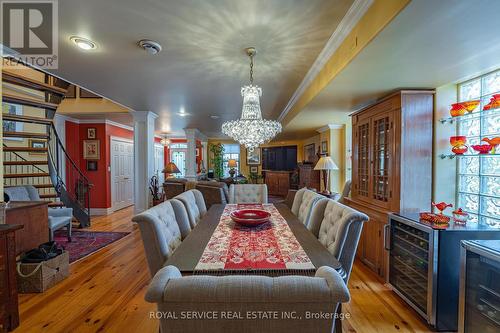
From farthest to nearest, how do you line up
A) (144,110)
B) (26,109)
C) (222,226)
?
(144,110)
(26,109)
(222,226)

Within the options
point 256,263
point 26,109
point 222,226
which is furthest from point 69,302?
point 26,109

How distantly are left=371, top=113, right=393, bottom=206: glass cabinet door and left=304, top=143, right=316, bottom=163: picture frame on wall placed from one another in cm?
412

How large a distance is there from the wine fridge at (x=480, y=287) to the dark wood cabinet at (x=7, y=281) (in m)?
3.45

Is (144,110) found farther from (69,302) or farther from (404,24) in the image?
(404,24)

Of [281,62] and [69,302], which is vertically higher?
[281,62]

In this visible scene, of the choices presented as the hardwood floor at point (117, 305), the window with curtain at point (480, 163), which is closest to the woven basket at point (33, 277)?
the hardwood floor at point (117, 305)

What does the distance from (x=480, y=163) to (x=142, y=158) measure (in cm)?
547

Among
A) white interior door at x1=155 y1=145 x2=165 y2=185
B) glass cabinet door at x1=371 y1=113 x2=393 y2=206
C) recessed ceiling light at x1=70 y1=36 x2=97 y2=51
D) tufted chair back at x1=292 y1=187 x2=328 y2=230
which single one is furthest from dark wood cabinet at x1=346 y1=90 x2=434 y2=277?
white interior door at x1=155 y1=145 x2=165 y2=185

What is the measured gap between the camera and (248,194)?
12.8 feet

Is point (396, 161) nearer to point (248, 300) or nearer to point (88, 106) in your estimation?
point (248, 300)

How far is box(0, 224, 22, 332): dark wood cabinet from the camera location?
1.83m

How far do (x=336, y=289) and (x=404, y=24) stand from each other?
155cm

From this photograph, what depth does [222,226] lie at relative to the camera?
7.11ft

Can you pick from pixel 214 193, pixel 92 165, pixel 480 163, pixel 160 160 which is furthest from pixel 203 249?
pixel 160 160
